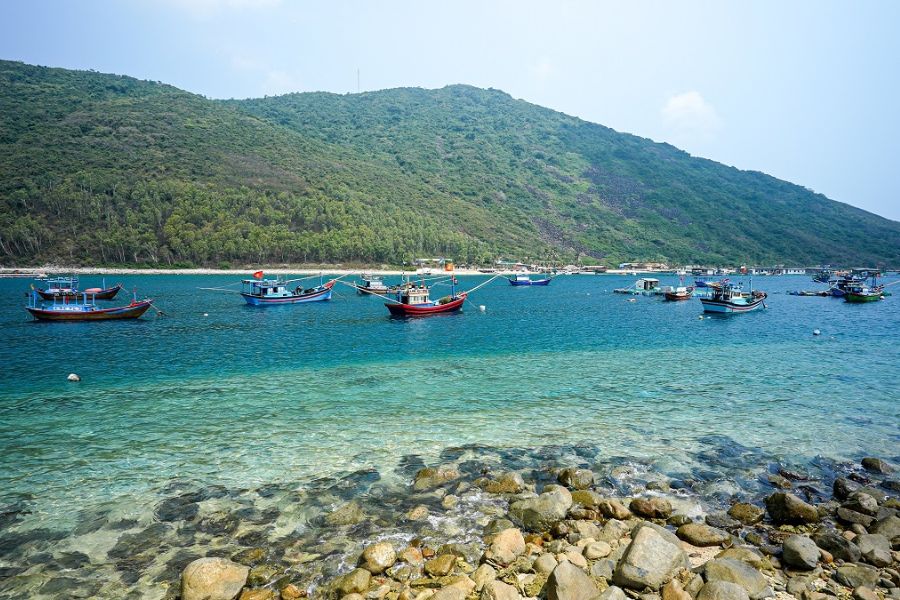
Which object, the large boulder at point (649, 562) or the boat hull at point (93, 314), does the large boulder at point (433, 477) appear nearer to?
the large boulder at point (649, 562)

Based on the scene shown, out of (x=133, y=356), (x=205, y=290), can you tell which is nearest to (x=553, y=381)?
(x=133, y=356)

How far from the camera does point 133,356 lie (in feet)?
101

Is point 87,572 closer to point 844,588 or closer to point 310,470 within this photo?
point 310,470

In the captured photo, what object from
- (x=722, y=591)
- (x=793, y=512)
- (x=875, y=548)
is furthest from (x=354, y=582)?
(x=875, y=548)

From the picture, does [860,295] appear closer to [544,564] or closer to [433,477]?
[433,477]

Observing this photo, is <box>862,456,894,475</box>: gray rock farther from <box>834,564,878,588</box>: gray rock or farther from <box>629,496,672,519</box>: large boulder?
<box>629,496,672,519</box>: large boulder

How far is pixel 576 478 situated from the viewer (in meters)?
12.7

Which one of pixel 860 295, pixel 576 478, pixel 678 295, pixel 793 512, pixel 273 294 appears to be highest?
pixel 860 295

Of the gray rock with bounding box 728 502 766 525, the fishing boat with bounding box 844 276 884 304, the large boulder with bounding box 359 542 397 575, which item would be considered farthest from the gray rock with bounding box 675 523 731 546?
the fishing boat with bounding box 844 276 884 304

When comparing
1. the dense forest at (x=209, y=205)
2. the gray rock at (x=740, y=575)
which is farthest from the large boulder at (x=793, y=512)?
the dense forest at (x=209, y=205)

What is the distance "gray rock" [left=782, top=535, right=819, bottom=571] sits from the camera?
8.64 meters

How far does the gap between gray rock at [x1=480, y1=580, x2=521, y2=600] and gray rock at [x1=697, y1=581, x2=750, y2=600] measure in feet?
9.28

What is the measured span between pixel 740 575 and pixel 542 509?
3871 mm

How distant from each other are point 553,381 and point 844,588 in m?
16.5
